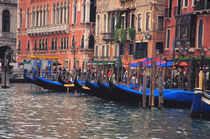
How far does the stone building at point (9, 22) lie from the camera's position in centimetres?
7162

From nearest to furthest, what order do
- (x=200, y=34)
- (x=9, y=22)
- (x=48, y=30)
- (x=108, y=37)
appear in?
(x=200, y=34) < (x=108, y=37) < (x=48, y=30) < (x=9, y=22)

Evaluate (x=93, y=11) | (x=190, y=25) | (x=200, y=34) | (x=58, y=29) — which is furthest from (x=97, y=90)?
(x=58, y=29)

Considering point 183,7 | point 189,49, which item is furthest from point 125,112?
point 183,7

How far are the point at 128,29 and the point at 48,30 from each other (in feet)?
52.6

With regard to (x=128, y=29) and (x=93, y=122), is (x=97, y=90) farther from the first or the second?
(x=128, y=29)

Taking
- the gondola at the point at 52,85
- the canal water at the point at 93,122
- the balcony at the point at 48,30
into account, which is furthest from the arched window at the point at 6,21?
the canal water at the point at 93,122

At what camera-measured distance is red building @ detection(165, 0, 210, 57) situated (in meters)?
39.4

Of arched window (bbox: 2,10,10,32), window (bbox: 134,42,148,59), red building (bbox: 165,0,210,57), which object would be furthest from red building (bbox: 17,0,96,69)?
red building (bbox: 165,0,210,57)

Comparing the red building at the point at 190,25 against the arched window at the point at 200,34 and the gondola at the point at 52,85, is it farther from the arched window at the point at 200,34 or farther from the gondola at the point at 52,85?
the gondola at the point at 52,85

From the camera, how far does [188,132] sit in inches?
760

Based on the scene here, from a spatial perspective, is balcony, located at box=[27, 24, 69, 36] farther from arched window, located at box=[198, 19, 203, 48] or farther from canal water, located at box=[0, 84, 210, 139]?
canal water, located at box=[0, 84, 210, 139]

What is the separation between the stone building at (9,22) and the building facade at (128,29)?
18.0 meters

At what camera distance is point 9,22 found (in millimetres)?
72562

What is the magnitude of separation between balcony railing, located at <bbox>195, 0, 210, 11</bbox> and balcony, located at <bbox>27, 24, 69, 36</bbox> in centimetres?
2251
